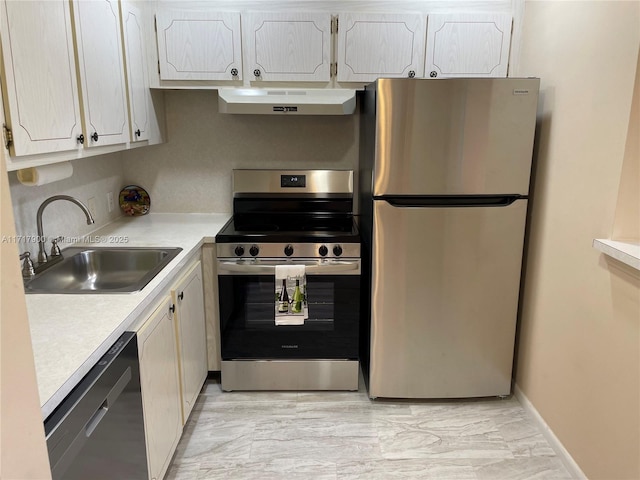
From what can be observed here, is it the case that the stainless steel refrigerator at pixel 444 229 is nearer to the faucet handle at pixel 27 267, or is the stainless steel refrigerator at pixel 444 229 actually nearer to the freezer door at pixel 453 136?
the freezer door at pixel 453 136

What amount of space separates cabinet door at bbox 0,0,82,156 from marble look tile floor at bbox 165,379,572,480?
148 centimetres

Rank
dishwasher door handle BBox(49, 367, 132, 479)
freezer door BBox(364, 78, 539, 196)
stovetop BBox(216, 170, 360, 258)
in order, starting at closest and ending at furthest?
dishwasher door handle BBox(49, 367, 132, 479) → freezer door BBox(364, 78, 539, 196) → stovetop BBox(216, 170, 360, 258)

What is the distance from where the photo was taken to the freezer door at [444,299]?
2.34 metres

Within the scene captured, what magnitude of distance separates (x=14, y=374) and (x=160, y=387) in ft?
4.13

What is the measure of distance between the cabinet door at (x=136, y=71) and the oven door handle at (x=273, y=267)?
2.59 feet

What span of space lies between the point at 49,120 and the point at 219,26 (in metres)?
1.26

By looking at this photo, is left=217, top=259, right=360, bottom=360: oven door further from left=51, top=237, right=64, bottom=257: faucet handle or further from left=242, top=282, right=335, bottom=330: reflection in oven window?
left=51, top=237, right=64, bottom=257: faucet handle

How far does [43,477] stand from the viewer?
2.27 feet

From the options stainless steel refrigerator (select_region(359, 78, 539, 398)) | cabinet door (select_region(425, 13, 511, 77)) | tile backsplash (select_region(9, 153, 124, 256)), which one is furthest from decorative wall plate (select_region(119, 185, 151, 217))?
cabinet door (select_region(425, 13, 511, 77))

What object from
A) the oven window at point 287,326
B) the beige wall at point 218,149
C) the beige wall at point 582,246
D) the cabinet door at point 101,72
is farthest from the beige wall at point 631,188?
the cabinet door at point 101,72

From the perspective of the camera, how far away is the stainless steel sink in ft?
6.78

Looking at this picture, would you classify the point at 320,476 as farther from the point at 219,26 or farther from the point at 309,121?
the point at 219,26

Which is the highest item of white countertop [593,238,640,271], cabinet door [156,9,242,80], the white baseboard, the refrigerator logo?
cabinet door [156,9,242,80]

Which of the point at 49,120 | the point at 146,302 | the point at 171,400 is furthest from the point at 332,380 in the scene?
the point at 49,120
